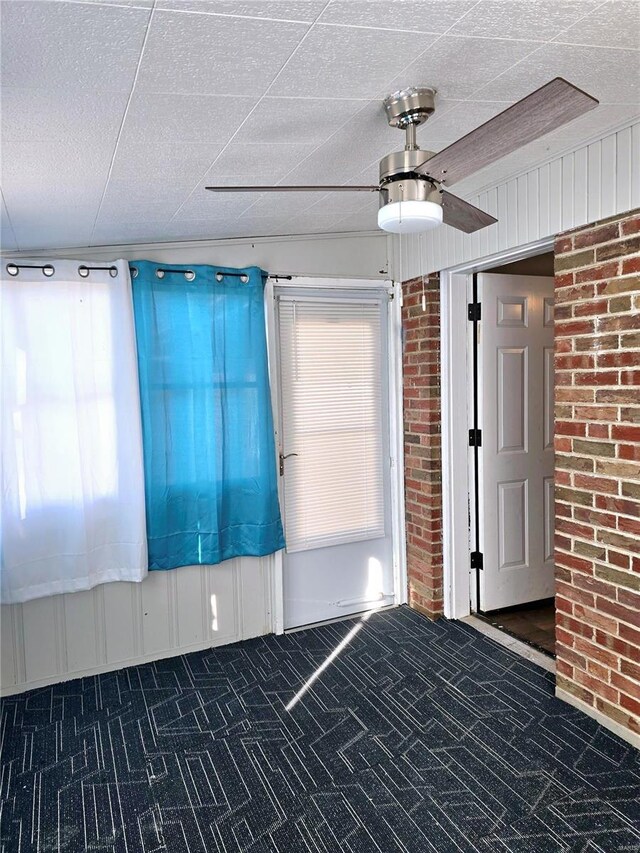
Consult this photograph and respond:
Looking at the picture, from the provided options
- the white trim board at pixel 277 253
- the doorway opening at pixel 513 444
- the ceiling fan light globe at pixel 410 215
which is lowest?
the doorway opening at pixel 513 444

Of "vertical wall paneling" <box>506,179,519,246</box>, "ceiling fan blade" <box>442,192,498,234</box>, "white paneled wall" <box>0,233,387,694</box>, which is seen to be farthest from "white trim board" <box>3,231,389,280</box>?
"ceiling fan blade" <box>442,192,498,234</box>

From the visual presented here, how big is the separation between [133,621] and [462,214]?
2.62 m

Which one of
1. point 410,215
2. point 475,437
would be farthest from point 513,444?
point 410,215

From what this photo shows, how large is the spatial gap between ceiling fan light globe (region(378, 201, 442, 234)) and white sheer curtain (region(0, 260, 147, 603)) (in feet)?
5.57

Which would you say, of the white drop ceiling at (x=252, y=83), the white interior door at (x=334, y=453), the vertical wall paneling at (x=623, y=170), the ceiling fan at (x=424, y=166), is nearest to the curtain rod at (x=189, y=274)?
the white interior door at (x=334, y=453)

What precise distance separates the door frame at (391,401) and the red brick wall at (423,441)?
51mm

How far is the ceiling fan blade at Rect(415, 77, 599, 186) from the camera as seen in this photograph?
53.2 inches

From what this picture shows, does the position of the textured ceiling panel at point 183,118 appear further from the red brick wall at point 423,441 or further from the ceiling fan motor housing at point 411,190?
the red brick wall at point 423,441

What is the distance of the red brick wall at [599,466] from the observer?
7.81ft

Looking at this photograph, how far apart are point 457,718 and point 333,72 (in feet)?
8.24

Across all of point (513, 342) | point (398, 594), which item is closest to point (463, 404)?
point (513, 342)

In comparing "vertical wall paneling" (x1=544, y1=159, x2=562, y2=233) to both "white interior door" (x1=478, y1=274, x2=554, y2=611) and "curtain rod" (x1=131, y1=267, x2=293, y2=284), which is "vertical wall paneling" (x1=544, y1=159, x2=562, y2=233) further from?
"curtain rod" (x1=131, y1=267, x2=293, y2=284)

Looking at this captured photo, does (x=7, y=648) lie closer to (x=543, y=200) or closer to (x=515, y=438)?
(x=515, y=438)

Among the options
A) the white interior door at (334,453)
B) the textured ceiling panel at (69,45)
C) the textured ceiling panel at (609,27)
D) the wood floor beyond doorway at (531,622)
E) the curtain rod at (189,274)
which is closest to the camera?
the textured ceiling panel at (69,45)
